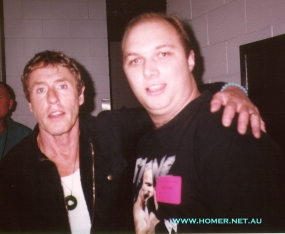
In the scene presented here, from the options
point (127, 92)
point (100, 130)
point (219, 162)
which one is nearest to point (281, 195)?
point (219, 162)

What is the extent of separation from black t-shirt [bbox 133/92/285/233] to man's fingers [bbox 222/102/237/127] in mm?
18

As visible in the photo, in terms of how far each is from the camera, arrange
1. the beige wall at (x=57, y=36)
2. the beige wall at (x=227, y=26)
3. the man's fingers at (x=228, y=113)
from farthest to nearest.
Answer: the beige wall at (x=57, y=36), the beige wall at (x=227, y=26), the man's fingers at (x=228, y=113)

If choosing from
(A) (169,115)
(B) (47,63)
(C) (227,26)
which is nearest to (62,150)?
(B) (47,63)

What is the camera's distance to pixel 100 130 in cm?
137

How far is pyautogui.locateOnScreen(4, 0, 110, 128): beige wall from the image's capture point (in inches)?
97.7

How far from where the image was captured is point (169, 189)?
2.64 feet

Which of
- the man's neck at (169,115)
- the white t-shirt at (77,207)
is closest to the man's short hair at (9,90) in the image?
the white t-shirt at (77,207)

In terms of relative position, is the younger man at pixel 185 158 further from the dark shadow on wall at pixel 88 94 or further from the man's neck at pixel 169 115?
the dark shadow on wall at pixel 88 94

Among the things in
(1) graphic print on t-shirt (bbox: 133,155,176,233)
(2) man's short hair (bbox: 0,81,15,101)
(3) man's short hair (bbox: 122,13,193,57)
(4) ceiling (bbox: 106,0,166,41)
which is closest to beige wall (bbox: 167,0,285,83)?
(4) ceiling (bbox: 106,0,166,41)

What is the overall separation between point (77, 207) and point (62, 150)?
303 mm

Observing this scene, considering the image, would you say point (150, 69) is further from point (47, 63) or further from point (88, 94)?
point (88, 94)

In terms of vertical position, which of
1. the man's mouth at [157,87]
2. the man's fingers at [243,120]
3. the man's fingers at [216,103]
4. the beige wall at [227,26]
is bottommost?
the man's fingers at [243,120]

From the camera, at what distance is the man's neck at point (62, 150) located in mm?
1332

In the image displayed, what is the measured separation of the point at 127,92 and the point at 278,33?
3.39 meters
